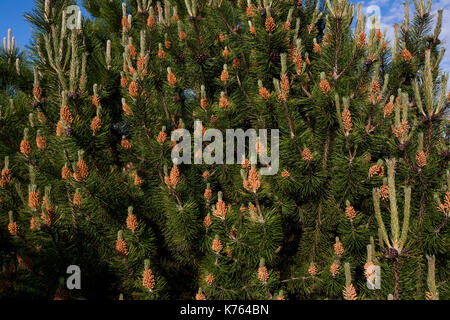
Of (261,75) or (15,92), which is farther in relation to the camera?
(15,92)

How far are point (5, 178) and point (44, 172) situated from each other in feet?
0.88

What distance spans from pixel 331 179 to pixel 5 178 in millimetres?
2546

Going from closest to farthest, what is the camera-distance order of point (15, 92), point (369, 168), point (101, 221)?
point (369, 168) < point (101, 221) < point (15, 92)

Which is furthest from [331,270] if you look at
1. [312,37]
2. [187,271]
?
[312,37]

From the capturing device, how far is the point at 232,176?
253 centimetres

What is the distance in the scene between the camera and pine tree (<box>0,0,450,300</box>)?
2.05 metres

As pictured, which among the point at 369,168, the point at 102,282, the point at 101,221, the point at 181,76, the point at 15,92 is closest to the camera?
the point at 369,168

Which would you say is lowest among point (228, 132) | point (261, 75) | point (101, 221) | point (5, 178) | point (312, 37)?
point (101, 221)

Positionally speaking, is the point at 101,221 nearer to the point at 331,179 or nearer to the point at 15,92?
the point at 331,179

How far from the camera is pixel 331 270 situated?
6.95ft

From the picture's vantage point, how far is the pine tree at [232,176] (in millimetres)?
2051

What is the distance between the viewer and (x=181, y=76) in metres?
2.90

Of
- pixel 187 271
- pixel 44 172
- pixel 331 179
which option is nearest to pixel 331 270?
pixel 331 179

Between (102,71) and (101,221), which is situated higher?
(102,71)
